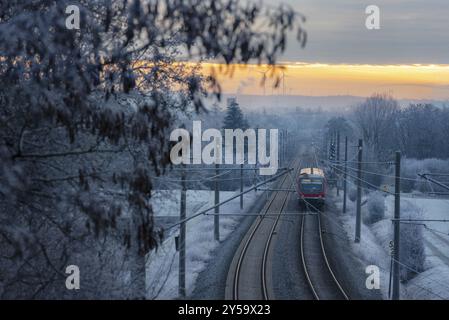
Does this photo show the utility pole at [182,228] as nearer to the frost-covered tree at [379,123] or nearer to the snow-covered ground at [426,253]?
the snow-covered ground at [426,253]

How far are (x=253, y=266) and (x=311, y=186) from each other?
57.1ft

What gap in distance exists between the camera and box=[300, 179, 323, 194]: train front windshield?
40094mm

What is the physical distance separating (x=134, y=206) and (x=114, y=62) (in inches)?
77.0

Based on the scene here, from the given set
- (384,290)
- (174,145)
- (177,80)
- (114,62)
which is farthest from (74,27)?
(384,290)

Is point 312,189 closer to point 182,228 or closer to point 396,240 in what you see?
point 396,240

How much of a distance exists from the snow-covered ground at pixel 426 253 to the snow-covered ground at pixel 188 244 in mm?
6561

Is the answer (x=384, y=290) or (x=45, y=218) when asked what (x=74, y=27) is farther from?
(x=384, y=290)

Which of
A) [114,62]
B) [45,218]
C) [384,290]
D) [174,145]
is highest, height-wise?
[114,62]

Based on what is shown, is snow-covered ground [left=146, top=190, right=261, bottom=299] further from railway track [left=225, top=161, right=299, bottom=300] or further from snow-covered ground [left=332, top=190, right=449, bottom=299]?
snow-covered ground [left=332, top=190, right=449, bottom=299]

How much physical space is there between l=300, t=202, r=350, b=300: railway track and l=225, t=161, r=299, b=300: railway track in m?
1.49

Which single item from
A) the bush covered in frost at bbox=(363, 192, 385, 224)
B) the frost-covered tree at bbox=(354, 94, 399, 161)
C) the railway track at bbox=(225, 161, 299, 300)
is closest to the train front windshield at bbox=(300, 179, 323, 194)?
the railway track at bbox=(225, 161, 299, 300)

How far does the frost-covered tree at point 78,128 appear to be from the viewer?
7562 millimetres

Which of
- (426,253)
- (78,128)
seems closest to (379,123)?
(426,253)
